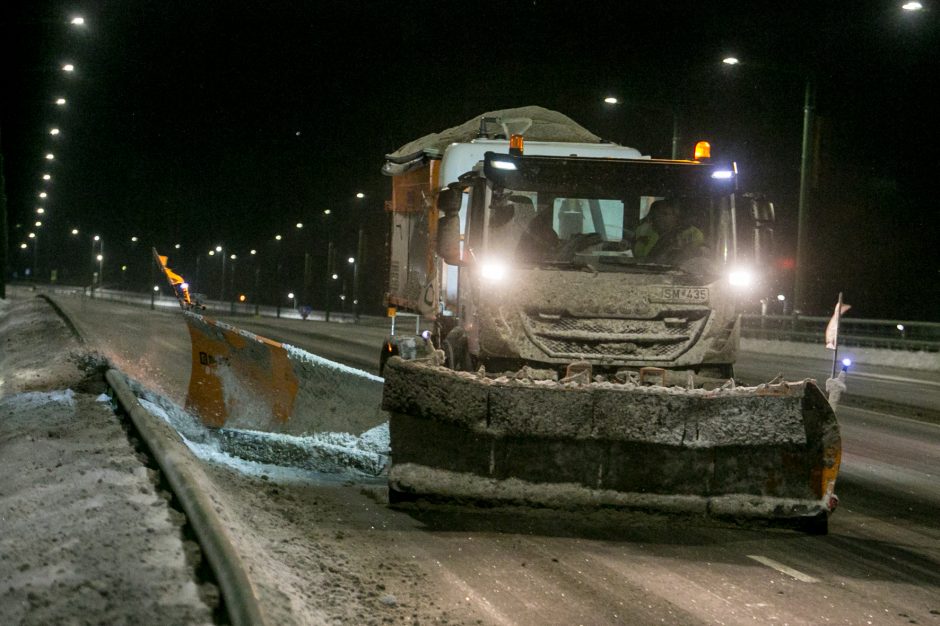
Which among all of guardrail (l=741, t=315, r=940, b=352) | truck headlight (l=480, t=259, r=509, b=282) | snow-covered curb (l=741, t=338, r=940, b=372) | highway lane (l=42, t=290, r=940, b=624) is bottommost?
highway lane (l=42, t=290, r=940, b=624)

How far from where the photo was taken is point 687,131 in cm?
4034

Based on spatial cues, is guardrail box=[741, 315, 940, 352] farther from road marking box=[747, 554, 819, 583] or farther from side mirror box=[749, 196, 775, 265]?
road marking box=[747, 554, 819, 583]

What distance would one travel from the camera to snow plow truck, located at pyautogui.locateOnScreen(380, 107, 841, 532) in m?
7.50

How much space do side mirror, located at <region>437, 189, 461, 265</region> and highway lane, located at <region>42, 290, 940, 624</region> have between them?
1941mm

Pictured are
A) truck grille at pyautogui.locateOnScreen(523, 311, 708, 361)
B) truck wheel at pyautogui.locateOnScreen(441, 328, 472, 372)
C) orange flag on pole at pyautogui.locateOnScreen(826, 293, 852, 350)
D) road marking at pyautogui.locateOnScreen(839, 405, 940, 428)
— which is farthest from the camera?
road marking at pyautogui.locateOnScreen(839, 405, 940, 428)

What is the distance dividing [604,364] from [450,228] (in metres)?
1.65

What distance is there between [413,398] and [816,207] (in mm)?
63575

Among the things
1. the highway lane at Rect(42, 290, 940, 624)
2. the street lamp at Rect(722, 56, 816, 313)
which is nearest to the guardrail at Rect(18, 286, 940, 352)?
the street lamp at Rect(722, 56, 816, 313)

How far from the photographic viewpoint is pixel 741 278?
9039 millimetres

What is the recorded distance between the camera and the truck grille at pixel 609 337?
8.60 metres

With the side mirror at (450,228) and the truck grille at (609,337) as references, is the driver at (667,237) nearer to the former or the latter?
the truck grille at (609,337)

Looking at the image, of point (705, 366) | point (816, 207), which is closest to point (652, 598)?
point (705, 366)

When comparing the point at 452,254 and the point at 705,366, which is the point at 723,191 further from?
the point at 452,254

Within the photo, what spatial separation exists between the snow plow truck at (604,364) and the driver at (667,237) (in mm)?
12
